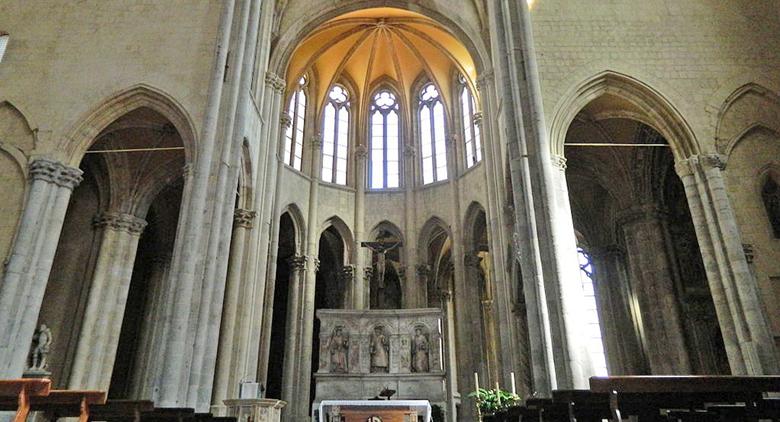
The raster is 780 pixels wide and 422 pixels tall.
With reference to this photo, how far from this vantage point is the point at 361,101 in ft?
83.5

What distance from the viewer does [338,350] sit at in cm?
1733

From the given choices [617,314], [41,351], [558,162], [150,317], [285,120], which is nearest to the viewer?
[41,351]

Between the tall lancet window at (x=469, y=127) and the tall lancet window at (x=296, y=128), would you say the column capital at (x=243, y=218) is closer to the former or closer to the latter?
the tall lancet window at (x=296, y=128)

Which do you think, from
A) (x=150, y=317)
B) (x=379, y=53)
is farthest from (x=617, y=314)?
(x=150, y=317)

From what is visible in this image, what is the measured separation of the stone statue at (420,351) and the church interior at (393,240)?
7 centimetres

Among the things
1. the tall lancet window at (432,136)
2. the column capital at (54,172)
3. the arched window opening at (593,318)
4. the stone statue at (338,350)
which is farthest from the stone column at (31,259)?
the arched window opening at (593,318)

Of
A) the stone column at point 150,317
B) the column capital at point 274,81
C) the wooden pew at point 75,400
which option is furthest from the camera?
the column capital at point 274,81

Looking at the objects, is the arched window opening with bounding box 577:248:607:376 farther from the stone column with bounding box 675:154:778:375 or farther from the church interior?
the stone column with bounding box 675:154:778:375

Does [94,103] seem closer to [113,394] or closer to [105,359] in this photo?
[105,359]

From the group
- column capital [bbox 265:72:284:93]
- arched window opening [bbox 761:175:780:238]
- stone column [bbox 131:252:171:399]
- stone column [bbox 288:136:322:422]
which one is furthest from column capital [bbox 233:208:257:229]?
arched window opening [bbox 761:175:780:238]

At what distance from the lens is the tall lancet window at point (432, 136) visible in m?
24.3

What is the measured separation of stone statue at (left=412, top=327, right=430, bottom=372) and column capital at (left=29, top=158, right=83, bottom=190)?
400 inches

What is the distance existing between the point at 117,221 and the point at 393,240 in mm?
9254

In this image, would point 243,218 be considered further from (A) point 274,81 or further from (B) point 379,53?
(B) point 379,53
